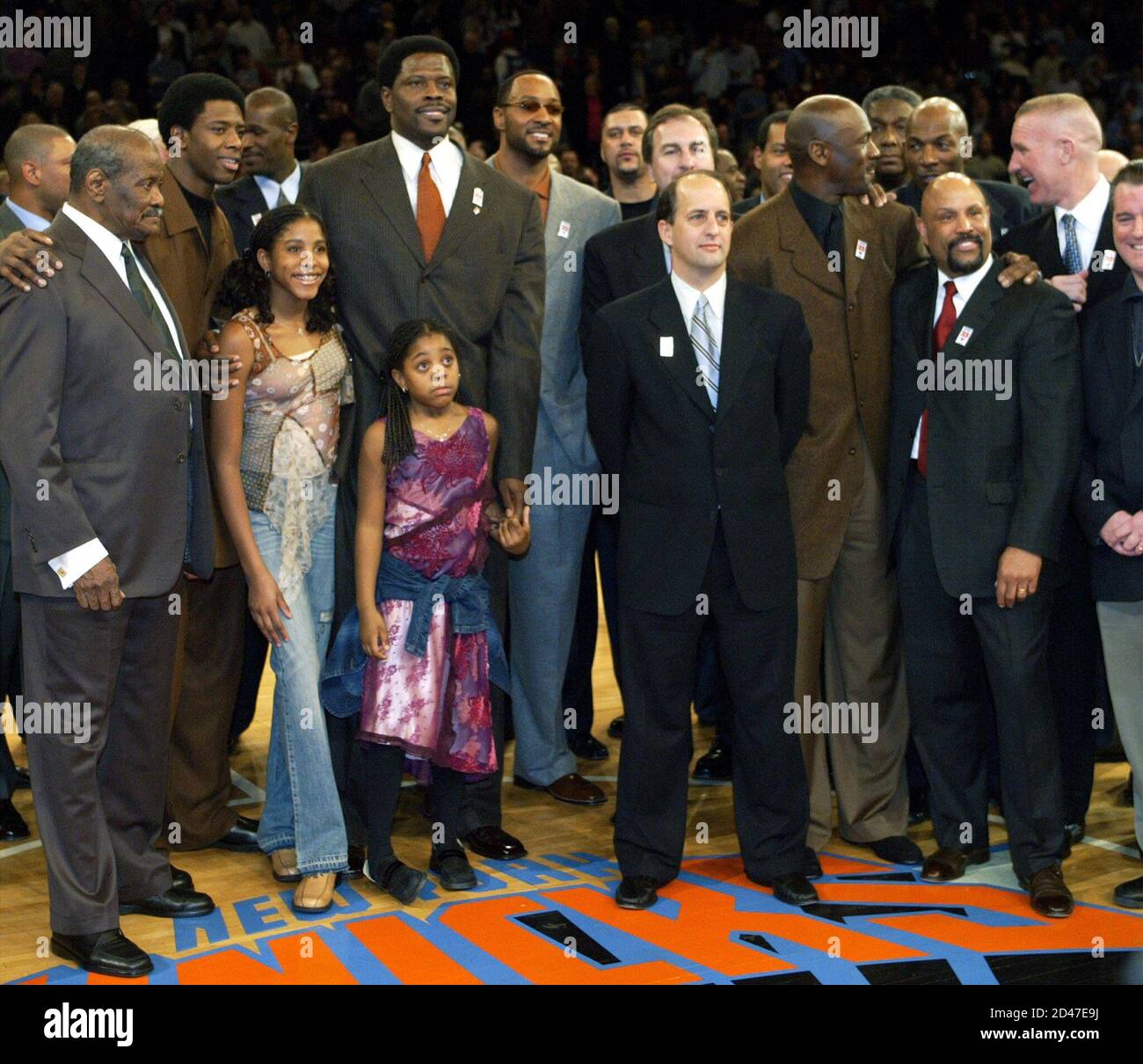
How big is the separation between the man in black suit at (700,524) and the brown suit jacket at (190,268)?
0.98 metres

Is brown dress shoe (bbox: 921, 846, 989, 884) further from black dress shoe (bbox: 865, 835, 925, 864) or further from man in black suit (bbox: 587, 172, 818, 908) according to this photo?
man in black suit (bbox: 587, 172, 818, 908)

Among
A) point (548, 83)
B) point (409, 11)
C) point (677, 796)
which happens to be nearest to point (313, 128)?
point (409, 11)

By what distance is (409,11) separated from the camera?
11508mm

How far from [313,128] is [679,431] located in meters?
6.96

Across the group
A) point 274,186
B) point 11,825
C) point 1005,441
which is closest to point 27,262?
point 11,825

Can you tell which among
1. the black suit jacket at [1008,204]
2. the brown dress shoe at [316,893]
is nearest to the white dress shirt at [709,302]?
the black suit jacket at [1008,204]

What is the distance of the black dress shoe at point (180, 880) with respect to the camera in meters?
3.76

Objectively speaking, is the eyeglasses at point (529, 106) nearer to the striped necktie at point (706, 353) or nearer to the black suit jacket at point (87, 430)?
the striped necktie at point (706, 353)

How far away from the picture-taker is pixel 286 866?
3.94m

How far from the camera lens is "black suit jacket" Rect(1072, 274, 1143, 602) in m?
3.70

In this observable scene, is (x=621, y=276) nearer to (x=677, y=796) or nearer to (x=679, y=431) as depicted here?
(x=679, y=431)

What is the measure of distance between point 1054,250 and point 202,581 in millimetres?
2375

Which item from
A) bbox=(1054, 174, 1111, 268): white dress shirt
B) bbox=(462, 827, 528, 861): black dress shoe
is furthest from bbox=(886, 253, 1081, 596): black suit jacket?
bbox=(462, 827, 528, 861): black dress shoe

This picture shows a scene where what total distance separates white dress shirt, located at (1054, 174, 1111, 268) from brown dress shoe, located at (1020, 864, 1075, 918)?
1595mm
